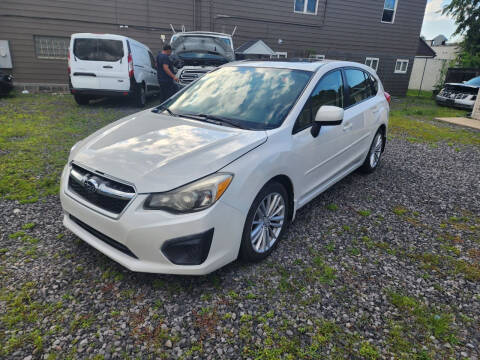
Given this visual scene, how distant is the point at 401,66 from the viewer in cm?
1844

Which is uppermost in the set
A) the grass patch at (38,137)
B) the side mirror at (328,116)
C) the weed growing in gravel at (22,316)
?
the side mirror at (328,116)

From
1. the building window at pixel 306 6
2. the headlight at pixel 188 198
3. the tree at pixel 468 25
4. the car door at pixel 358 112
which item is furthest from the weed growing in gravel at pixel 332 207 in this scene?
the tree at pixel 468 25

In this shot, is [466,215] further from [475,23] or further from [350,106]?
[475,23]

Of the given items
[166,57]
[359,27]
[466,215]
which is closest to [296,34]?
[359,27]

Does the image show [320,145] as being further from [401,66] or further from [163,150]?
[401,66]

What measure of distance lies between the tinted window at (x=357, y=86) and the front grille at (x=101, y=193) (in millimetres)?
3055

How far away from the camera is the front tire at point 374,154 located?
502 centimetres

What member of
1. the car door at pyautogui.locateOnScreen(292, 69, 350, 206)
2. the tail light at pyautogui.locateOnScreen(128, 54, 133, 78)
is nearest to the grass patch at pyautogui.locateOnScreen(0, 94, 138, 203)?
the tail light at pyautogui.locateOnScreen(128, 54, 133, 78)

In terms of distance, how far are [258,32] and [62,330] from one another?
14776mm

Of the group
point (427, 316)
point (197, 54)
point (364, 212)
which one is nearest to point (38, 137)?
point (197, 54)

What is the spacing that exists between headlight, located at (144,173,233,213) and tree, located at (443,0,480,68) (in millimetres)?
25308

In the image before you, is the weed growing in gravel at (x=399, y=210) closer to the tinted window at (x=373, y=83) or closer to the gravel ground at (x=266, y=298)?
the gravel ground at (x=266, y=298)

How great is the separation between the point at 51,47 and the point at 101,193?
12822 mm

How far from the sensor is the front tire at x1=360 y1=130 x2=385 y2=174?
502 centimetres
